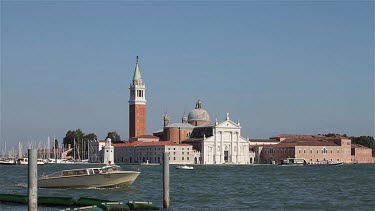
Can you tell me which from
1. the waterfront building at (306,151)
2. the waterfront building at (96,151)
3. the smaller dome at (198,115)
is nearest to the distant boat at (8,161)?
the waterfront building at (96,151)

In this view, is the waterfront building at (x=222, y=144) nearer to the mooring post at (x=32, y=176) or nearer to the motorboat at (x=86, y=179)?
the motorboat at (x=86, y=179)

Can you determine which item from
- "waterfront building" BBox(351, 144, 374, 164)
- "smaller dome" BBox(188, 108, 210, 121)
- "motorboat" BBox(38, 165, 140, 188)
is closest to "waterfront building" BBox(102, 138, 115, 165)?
"smaller dome" BBox(188, 108, 210, 121)

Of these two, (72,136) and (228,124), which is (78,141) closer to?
(72,136)

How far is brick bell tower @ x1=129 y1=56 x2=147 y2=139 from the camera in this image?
99.7 m

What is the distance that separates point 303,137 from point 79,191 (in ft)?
294

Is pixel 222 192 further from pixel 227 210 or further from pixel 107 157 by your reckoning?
pixel 107 157

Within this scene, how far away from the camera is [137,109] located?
99.4 metres

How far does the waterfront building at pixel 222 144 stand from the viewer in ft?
313

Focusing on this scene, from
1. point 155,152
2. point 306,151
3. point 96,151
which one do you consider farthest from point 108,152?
point 306,151

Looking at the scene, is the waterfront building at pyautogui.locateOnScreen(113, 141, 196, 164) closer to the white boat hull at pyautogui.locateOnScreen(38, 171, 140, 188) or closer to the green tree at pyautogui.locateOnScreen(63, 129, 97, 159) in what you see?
the green tree at pyautogui.locateOnScreen(63, 129, 97, 159)

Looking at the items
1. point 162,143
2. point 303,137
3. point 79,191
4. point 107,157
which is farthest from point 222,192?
point 303,137

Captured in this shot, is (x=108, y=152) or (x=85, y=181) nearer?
(x=85, y=181)

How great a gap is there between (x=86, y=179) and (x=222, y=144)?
6955cm

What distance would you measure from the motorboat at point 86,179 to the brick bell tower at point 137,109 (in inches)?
2808
